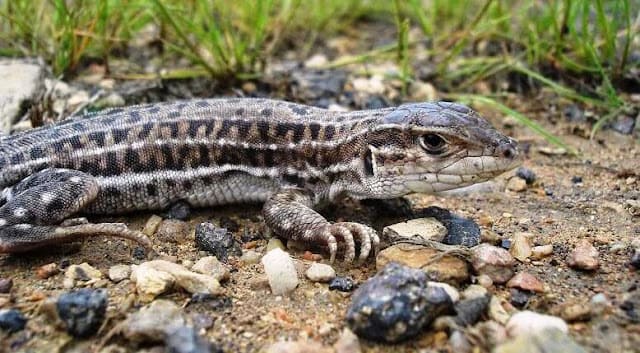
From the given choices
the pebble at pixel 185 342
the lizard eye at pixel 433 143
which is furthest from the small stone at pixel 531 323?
the pebble at pixel 185 342

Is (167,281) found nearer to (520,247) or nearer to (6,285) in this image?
(6,285)

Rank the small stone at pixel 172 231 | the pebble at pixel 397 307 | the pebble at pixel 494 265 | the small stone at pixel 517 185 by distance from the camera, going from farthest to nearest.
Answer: the small stone at pixel 517 185, the small stone at pixel 172 231, the pebble at pixel 494 265, the pebble at pixel 397 307

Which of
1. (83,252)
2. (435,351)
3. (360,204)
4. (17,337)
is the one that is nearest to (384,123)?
(360,204)

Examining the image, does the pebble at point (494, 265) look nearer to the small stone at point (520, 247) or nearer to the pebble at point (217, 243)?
the small stone at point (520, 247)

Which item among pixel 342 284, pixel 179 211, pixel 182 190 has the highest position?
pixel 342 284

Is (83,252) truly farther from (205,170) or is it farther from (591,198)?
(591,198)

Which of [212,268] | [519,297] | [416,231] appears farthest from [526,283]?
[212,268]
